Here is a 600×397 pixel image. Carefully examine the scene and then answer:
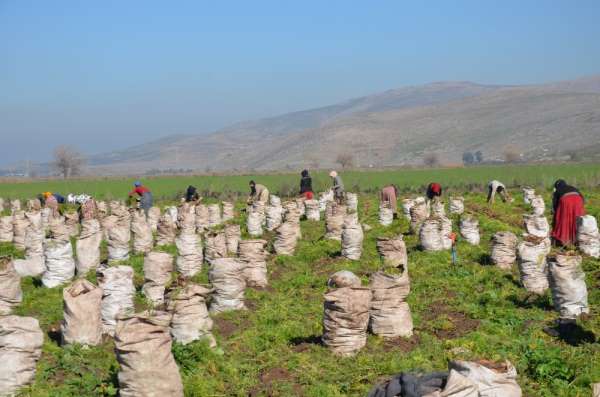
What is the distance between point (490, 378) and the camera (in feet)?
21.8

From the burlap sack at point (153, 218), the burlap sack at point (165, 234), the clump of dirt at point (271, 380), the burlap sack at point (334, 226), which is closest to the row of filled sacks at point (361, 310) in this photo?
the clump of dirt at point (271, 380)

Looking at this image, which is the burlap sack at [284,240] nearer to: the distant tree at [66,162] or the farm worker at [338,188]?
the farm worker at [338,188]

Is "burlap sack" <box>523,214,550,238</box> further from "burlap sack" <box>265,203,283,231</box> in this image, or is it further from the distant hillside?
the distant hillside

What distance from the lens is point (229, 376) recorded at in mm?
Result: 9008

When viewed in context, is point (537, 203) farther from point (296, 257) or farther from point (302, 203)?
point (296, 257)

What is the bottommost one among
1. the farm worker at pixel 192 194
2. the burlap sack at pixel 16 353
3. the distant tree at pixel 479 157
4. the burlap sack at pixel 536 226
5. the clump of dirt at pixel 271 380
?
the clump of dirt at pixel 271 380

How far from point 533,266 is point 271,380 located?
6.48m

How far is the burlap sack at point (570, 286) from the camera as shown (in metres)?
11.0

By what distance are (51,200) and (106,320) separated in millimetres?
15437

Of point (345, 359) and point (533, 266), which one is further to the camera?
point (533, 266)

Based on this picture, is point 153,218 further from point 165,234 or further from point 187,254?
point 187,254

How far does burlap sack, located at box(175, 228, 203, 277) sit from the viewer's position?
15406 mm

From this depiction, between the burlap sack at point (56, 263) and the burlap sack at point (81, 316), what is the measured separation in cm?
442

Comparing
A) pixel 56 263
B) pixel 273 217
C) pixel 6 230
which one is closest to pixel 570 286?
pixel 56 263
